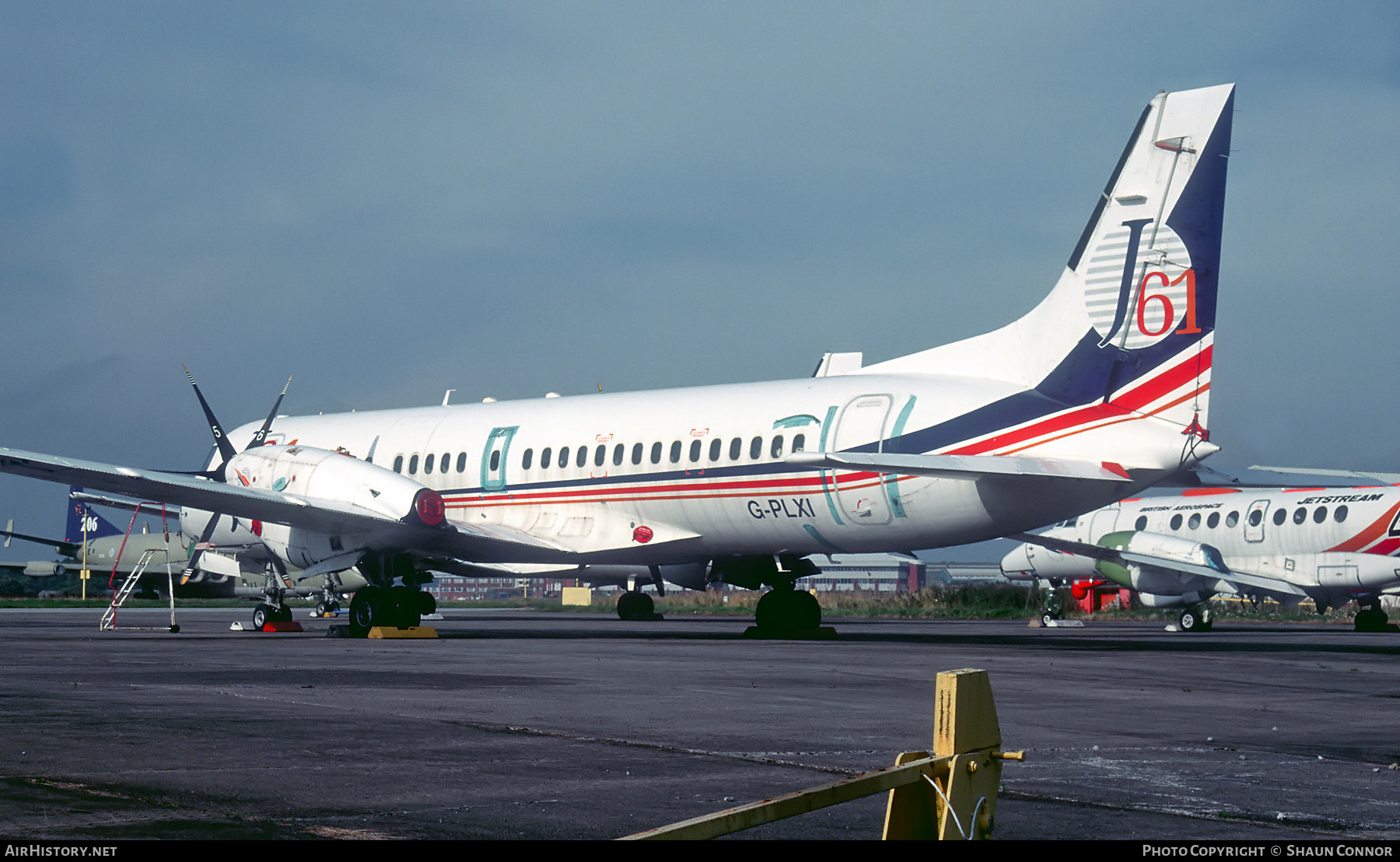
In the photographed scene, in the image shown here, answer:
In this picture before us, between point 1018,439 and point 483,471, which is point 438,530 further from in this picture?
point 1018,439

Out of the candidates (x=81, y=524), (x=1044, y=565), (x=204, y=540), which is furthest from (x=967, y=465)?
(x=81, y=524)

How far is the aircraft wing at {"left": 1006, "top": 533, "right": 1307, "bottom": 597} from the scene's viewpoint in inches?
1433

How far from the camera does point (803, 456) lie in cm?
1903

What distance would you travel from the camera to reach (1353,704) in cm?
1252

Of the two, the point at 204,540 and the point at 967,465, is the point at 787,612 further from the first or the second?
the point at 204,540

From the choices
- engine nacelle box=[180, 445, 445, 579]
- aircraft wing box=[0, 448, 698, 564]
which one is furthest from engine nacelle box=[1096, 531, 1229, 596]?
engine nacelle box=[180, 445, 445, 579]

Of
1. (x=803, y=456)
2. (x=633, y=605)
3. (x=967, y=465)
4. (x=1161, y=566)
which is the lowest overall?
(x=633, y=605)

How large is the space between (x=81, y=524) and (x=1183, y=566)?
56851 mm

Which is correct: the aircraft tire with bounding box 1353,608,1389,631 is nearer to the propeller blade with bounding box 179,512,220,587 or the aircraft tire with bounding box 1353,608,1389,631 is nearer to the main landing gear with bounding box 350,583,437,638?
the main landing gear with bounding box 350,583,437,638

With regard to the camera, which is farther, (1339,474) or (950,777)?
(1339,474)

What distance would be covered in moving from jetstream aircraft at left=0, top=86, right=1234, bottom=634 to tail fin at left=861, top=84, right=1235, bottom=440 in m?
0.03

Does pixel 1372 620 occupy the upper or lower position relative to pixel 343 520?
lower

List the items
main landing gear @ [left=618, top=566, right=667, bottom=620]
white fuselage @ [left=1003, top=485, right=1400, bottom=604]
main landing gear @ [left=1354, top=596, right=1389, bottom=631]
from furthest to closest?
main landing gear @ [left=618, top=566, right=667, bottom=620] → main landing gear @ [left=1354, top=596, right=1389, bottom=631] → white fuselage @ [left=1003, top=485, right=1400, bottom=604]
